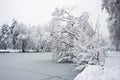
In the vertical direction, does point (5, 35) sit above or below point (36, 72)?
above

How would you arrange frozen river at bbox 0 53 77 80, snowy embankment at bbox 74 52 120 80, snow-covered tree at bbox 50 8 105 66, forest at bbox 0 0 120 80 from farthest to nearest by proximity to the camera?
1. snow-covered tree at bbox 50 8 105 66
2. forest at bbox 0 0 120 80
3. frozen river at bbox 0 53 77 80
4. snowy embankment at bbox 74 52 120 80

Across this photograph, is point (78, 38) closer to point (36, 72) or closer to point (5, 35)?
point (36, 72)

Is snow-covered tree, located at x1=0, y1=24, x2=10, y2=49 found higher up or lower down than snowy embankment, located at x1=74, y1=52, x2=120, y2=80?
higher up

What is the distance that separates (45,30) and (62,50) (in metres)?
3.10

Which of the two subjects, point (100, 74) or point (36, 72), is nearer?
point (100, 74)

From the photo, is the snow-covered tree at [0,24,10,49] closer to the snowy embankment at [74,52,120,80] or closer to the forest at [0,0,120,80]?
the forest at [0,0,120,80]

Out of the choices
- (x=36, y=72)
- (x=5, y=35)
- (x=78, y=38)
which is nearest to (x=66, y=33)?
(x=78, y=38)

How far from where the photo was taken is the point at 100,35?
13719 millimetres

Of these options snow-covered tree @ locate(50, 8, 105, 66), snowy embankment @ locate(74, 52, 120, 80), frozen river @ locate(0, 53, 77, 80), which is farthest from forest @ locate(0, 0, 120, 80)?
snowy embankment @ locate(74, 52, 120, 80)

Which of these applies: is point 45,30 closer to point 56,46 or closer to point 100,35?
point 56,46

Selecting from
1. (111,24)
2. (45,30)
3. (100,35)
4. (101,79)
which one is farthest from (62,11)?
(101,79)

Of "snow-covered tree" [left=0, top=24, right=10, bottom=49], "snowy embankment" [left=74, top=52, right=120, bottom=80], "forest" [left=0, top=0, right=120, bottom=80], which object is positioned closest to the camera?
"snowy embankment" [left=74, top=52, right=120, bottom=80]

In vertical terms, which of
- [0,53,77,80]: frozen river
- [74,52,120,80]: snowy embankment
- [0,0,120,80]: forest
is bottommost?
[0,53,77,80]: frozen river

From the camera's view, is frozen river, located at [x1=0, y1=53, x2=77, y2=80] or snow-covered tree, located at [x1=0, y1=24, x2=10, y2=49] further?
snow-covered tree, located at [x1=0, y1=24, x2=10, y2=49]
